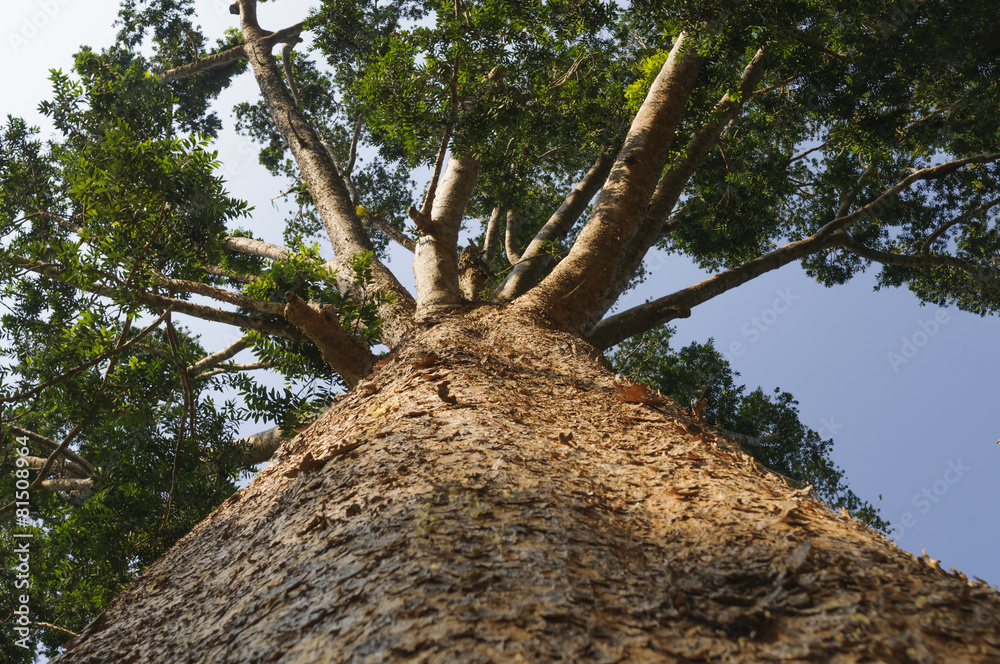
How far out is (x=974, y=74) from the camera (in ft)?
15.9

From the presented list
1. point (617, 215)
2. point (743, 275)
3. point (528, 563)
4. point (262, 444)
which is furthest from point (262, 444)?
point (528, 563)

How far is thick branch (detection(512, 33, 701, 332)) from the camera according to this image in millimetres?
4188

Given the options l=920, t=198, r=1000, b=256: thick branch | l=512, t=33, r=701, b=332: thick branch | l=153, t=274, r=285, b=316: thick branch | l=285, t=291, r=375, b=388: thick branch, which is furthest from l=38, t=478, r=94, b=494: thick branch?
l=920, t=198, r=1000, b=256: thick branch

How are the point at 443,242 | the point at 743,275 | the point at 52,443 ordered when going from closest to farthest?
1. the point at 443,242
2. the point at 52,443
3. the point at 743,275

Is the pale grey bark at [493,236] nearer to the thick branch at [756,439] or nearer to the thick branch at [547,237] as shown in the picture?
the thick branch at [547,237]

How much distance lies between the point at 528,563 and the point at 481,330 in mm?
2464

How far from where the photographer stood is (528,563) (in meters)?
1.40

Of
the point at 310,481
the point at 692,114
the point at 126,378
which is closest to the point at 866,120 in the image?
the point at 692,114

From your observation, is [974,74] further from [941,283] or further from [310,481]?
[310,481]

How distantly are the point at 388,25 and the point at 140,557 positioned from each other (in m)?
7.42

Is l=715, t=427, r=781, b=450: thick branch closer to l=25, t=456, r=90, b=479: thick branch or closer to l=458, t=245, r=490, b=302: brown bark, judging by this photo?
l=458, t=245, r=490, b=302: brown bark

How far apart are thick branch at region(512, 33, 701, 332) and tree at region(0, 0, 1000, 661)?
0.08 ft

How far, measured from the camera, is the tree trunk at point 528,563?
3.80 ft

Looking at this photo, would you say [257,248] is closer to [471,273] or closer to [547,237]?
[471,273]
